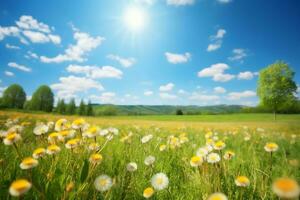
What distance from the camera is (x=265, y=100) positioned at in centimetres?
3656

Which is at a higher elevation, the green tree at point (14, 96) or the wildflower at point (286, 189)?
the green tree at point (14, 96)

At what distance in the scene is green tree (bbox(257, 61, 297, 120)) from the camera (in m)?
35.2

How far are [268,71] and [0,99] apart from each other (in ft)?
304

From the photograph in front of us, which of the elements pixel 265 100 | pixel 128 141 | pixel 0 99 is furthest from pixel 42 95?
pixel 128 141

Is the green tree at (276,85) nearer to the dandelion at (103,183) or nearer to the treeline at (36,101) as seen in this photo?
the dandelion at (103,183)

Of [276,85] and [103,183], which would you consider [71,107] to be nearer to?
[276,85]

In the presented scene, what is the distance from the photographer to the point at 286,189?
2.11 ft

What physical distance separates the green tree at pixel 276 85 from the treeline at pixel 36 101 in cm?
7148

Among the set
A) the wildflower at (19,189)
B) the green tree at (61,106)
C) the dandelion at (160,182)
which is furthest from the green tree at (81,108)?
the wildflower at (19,189)

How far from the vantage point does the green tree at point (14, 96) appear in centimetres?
7584

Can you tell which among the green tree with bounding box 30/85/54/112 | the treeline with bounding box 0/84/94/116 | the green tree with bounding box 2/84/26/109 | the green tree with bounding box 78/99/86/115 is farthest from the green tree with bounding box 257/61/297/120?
the green tree with bounding box 2/84/26/109

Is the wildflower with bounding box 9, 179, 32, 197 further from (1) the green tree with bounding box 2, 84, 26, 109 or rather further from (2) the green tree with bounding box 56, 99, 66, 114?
(2) the green tree with bounding box 56, 99, 66, 114

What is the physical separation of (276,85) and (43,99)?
84.7m

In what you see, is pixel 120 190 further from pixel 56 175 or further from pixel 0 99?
pixel 0 99
